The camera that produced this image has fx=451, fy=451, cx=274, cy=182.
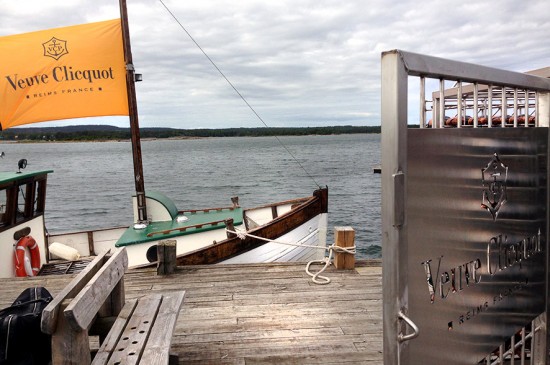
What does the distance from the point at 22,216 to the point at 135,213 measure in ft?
6.81

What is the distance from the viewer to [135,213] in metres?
9.30

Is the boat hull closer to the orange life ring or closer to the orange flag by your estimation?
the orange life ring

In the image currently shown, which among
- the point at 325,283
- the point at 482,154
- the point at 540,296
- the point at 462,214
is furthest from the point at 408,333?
the point at 325,283

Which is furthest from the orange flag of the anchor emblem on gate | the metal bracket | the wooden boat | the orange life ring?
the metal bracket

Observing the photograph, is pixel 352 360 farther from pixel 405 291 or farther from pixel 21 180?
pixel 21 180

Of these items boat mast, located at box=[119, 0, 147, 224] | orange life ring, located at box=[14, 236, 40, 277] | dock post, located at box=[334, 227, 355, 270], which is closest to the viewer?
dock post, located at box=[334, 227, 355, 270]

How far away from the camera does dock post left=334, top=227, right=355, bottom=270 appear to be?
5574 mm

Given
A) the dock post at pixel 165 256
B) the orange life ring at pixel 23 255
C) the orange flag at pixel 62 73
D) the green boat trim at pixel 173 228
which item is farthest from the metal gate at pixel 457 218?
the orange flag at pixel 62 73

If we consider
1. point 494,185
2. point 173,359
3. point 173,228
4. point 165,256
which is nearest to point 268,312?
point 173,359

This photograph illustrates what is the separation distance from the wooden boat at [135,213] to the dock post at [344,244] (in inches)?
71.4

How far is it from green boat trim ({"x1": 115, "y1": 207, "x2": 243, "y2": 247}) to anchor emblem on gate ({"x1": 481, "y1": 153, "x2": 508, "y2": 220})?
6.99 meters

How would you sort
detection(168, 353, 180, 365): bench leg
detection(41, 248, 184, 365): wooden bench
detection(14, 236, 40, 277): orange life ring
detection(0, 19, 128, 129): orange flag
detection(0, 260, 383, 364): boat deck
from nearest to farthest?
detection(41, 248, 184, 365): wooden bench < detection(168, 353, 180, 365): bench leg < detection(0, 260, 383, 364): boat deck < detection(14, 236, 40, 277): orange life ring < detection(0, 19, 128, 129): orange flag

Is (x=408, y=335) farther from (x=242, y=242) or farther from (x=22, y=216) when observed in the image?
(x=22, y=216)

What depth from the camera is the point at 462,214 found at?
1738 millimetres
